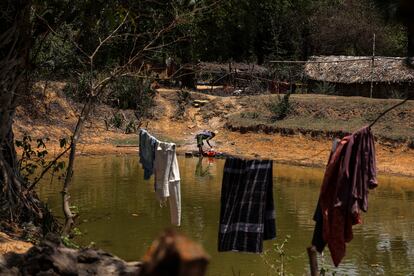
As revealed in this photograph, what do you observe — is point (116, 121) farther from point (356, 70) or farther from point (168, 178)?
point (168, 178)

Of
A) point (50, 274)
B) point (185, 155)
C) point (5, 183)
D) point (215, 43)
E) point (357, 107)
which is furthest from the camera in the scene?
point (215, 43)

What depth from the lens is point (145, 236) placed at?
34.5 feet

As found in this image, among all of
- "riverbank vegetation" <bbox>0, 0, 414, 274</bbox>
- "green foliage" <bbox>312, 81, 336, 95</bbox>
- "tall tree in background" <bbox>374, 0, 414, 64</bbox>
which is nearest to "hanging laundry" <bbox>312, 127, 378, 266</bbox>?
"riverbank vegetation" <bbox>0, 0, 414, 274</bbox>

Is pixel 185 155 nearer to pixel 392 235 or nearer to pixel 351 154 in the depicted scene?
pixel 392 235

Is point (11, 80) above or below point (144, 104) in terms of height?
above

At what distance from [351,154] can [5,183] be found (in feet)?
14.5

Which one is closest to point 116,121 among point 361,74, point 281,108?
point 281,108

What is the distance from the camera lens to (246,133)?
23266 mm

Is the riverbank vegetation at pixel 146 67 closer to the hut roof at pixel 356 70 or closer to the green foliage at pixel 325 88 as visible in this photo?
the hut roof at pixel 356 70

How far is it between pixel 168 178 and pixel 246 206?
2.08 metres

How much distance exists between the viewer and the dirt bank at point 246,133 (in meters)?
20.5

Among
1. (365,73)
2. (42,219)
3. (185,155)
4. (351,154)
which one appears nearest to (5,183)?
(42,219)

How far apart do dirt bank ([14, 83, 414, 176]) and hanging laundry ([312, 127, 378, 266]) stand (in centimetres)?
1298

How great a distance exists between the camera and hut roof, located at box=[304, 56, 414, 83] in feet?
82.8
